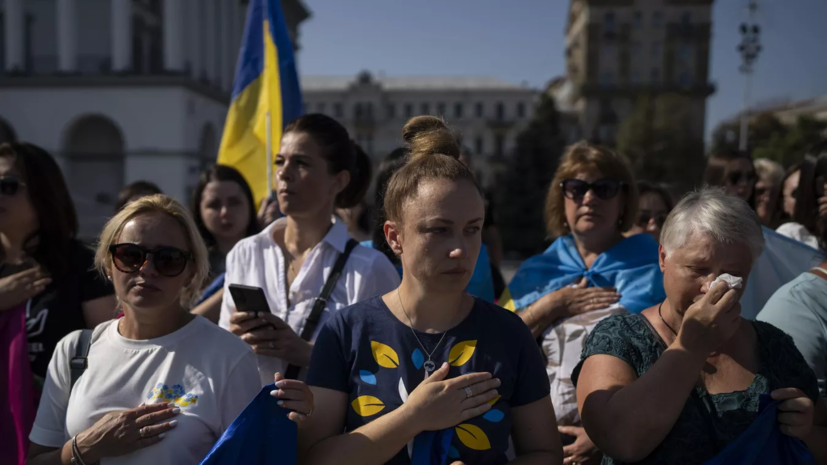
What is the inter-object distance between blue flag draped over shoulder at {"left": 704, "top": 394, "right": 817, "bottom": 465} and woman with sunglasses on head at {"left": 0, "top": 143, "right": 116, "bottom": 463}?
276 cm

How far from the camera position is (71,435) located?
2615 millimetres

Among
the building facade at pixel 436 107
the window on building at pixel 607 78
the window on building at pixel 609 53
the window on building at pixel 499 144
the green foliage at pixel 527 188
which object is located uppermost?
the window on building at pixel 609 53

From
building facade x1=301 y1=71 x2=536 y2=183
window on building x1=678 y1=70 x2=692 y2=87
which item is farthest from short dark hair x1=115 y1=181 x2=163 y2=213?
building facade x1=301 y1=71 x2=536 y2=183

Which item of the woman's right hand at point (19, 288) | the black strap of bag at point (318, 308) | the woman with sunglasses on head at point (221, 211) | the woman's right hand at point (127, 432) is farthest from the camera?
the woman with sunglasses on head at point (221, 211)

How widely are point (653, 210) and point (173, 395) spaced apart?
159 inches

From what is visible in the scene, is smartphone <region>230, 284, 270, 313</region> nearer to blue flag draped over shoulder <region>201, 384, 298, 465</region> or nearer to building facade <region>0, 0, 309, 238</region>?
blue flag draped over shoulder <region>201, 384, 298, 465</region>

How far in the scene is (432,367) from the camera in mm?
2279

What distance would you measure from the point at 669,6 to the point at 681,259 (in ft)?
242

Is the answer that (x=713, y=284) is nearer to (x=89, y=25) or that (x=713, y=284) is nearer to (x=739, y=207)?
(x=739, y=207)

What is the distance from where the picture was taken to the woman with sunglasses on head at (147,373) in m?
2.51

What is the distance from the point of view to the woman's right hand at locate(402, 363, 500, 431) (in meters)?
2.13

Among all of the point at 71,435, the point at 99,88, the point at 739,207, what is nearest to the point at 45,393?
the point at 71,435

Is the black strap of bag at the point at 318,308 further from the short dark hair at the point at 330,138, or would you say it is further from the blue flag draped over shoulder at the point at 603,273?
the blue flag draped over shoulder at the point at 603,273

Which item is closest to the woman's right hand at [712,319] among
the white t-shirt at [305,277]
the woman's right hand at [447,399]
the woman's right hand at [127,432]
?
the woman's right hand at [447,399]
